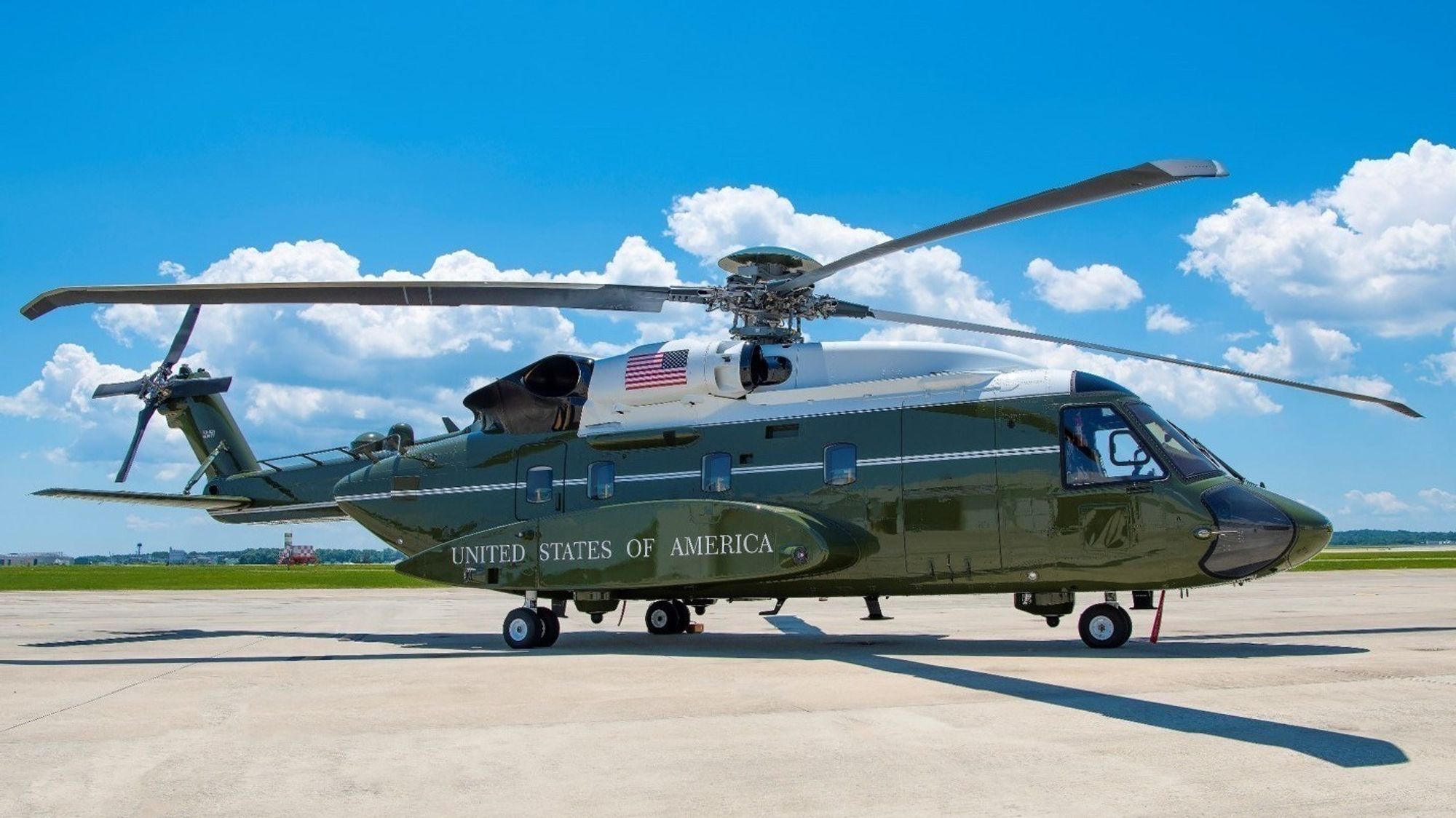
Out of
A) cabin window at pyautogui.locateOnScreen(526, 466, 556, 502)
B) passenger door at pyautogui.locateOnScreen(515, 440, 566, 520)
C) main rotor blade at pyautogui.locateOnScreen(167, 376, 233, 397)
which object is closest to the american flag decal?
passenger door at pyautogui.locateOnScreen(515, 440, 566, 520)

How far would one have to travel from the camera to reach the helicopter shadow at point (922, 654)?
6910 millimetres

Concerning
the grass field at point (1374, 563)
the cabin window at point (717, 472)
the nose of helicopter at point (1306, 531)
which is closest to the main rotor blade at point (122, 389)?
the cabin window at point (717, 472)

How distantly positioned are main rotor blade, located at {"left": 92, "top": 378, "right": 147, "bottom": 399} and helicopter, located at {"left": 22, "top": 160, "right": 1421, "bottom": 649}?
3.94 m

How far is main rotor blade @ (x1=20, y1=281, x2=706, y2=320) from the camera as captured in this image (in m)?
13.7

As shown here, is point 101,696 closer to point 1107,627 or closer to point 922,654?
point 922,654

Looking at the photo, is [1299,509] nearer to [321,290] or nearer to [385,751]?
Answer: [385,751]

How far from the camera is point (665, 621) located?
1731 centimetres

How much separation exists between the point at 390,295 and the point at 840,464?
6117 mm

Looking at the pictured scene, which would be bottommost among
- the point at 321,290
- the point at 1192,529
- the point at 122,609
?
A: the point at 122,609

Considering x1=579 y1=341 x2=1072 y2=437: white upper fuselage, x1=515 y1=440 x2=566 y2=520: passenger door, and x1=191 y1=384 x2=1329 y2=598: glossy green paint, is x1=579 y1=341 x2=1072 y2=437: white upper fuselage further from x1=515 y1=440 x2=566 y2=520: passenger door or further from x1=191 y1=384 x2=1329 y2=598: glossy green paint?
x1=515 y1=440 x2=566 y2=520: passenger door

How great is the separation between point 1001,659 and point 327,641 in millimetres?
10448

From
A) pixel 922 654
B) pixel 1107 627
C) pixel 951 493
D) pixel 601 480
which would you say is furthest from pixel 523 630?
pixel 1107 627

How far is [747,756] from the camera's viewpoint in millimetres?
6703

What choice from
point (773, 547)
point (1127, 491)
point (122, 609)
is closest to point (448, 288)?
point (773, 547)
